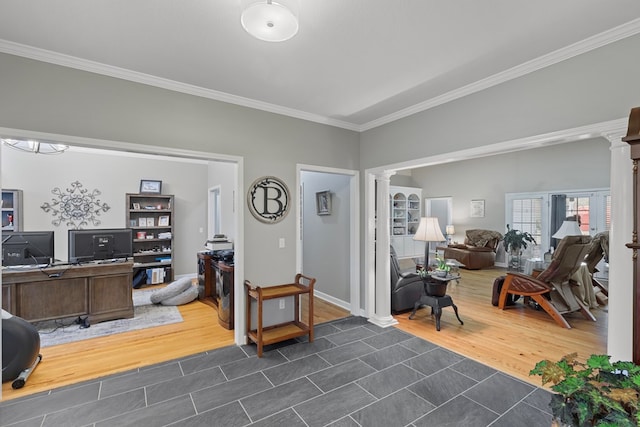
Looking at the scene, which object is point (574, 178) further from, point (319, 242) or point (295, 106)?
point (295, 106)

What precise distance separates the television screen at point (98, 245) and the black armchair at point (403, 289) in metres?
3.87

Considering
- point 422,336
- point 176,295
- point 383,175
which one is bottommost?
point 422,336

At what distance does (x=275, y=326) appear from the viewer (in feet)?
11.6

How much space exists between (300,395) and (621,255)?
2.60 meters

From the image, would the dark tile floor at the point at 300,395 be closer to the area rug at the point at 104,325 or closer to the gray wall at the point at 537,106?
the area rug at the point at 104,325

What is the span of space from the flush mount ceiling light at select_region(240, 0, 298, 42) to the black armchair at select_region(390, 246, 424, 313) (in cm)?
342

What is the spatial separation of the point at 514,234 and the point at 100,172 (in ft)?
31.2

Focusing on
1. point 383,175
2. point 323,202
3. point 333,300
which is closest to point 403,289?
point 333,300

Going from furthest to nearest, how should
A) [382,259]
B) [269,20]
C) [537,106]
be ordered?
[382,259] < [537,106] < [269,20]

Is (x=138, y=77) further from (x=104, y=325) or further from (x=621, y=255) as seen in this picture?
(x=621, y=255)

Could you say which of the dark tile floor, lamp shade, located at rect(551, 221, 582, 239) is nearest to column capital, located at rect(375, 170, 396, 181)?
the dark tile floor

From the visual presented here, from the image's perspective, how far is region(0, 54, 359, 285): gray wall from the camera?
2.39m

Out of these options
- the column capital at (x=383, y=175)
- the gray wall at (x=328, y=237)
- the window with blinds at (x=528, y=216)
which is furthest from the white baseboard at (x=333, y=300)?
the window with blinds at (x=528, y=216)

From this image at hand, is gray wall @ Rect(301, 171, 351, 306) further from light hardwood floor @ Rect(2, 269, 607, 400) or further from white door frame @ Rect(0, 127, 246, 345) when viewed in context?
white door frame @ Rect(0, 127, 246, 345)
